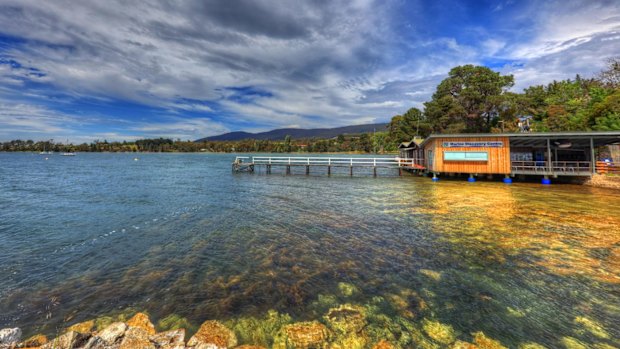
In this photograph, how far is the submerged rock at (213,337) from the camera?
456cm

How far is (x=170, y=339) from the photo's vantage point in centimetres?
463

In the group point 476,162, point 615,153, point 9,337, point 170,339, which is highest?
point 615,153

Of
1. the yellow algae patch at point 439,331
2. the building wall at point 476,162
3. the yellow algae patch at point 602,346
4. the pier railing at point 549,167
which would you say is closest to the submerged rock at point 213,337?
the yellow algae patch at point 439,331

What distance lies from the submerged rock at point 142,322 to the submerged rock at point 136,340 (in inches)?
14.9

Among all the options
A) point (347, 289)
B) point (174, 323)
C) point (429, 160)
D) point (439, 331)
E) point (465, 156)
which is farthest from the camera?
point (429, 160)

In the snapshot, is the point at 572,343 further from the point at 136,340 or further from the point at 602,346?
the point at 136,340

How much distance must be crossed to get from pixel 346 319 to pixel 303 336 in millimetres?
958

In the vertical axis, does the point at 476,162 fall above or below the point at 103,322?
above

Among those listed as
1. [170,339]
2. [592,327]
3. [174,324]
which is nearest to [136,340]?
[170,339]

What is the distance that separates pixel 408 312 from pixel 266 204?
1270cm

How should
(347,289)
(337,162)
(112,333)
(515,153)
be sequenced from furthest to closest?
(337,162) < (515,153) < (347,289) < (112,333)

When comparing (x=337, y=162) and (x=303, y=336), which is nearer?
(x=303, y=336)

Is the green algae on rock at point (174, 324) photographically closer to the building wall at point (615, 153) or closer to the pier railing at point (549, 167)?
the pier railing at point (549, 167)

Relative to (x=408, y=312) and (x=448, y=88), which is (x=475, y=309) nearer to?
(x=408, y=312)
